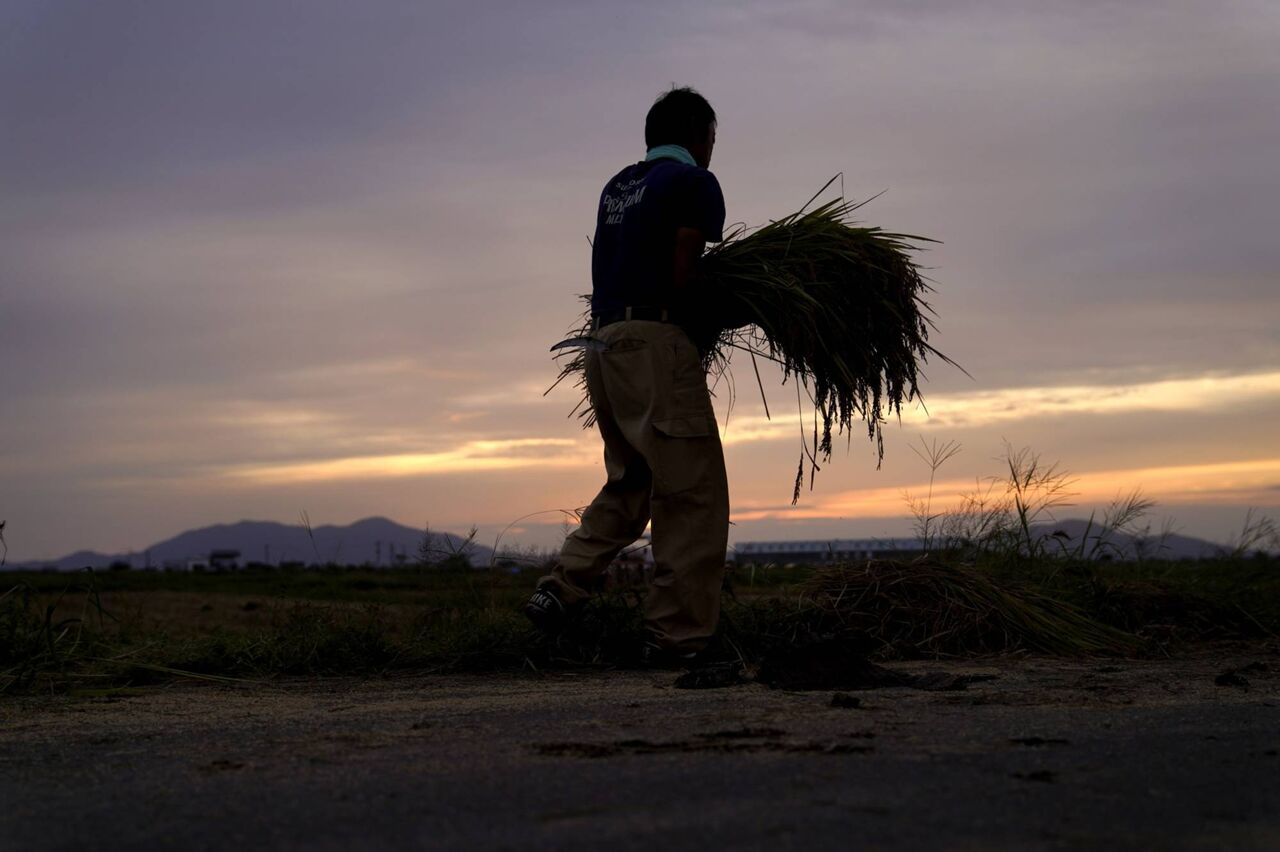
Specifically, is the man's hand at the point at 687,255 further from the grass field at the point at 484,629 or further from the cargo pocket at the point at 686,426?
the grass field at the point at 484,629

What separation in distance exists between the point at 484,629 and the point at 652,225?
6.16 feet

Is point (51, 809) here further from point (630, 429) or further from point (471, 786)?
point (630, 429)

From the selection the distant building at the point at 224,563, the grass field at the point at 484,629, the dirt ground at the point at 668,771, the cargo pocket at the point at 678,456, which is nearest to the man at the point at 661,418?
the cargo pocket at the point at 678,456

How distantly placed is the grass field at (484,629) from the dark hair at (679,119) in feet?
6.65

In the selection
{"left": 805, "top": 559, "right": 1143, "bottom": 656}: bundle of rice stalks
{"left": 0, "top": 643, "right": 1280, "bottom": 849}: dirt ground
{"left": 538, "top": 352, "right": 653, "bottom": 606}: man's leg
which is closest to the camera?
{"left": 0, "top": 643, "right": 1280, "bottom": 849}: dirt ground

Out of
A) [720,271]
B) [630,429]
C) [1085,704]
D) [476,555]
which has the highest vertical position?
[720,271]

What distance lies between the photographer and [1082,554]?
24.4 feet

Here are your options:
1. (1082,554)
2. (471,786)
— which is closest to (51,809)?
(471,786)

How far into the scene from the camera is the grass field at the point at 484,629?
529 cm

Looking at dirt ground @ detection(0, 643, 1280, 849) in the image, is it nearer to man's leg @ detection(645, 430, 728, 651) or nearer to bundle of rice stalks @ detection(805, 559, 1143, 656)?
man's leg @ detection(645, 430, 728, 651)

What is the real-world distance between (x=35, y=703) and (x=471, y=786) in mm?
2673

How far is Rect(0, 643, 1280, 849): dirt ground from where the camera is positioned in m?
2.14

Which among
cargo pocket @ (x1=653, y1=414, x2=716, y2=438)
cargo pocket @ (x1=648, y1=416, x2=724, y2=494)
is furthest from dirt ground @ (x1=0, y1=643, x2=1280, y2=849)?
cargo pocket @ (x1=653, y1=414, x2=716, y2=438)

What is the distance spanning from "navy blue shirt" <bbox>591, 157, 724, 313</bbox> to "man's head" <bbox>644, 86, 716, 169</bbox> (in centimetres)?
15
